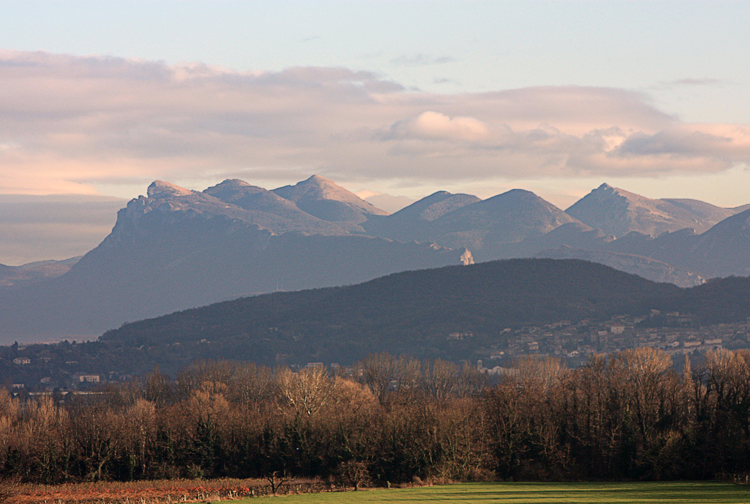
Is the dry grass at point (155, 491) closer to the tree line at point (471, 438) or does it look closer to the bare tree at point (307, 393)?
the tree line at point (471, 438)

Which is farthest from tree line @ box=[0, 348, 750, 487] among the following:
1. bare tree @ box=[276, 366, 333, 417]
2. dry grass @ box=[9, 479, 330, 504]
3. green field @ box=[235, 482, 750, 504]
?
bare tree @ box=[276, 366, 333, 417]

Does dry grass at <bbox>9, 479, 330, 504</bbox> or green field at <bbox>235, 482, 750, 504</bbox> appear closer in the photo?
green field at <bbox>235, 482, 750, 504</bbox>

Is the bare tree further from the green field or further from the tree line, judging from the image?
the green field

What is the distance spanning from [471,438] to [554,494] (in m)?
28.0

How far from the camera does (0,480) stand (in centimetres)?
11850

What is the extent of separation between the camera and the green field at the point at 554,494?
263 feet

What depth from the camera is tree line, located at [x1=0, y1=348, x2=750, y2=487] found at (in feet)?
352

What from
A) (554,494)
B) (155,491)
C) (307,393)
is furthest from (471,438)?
(307,393)

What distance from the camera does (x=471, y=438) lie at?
4523 inches

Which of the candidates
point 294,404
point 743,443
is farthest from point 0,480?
point 743,443

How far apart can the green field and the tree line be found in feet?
30.6

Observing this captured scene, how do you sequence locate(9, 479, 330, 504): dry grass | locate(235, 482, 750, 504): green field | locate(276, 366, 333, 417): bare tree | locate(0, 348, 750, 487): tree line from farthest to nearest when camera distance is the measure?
locate(276, 366, 333, 417): bare tree < locate(0, 348, 750, 487): tree line < locate(9, 479, 330, 504): dry grass < locate(235, 482, 750, 504): green field

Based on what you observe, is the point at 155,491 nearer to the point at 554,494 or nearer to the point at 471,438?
the point at 471,438

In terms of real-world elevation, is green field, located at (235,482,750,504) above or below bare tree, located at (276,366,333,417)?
below
